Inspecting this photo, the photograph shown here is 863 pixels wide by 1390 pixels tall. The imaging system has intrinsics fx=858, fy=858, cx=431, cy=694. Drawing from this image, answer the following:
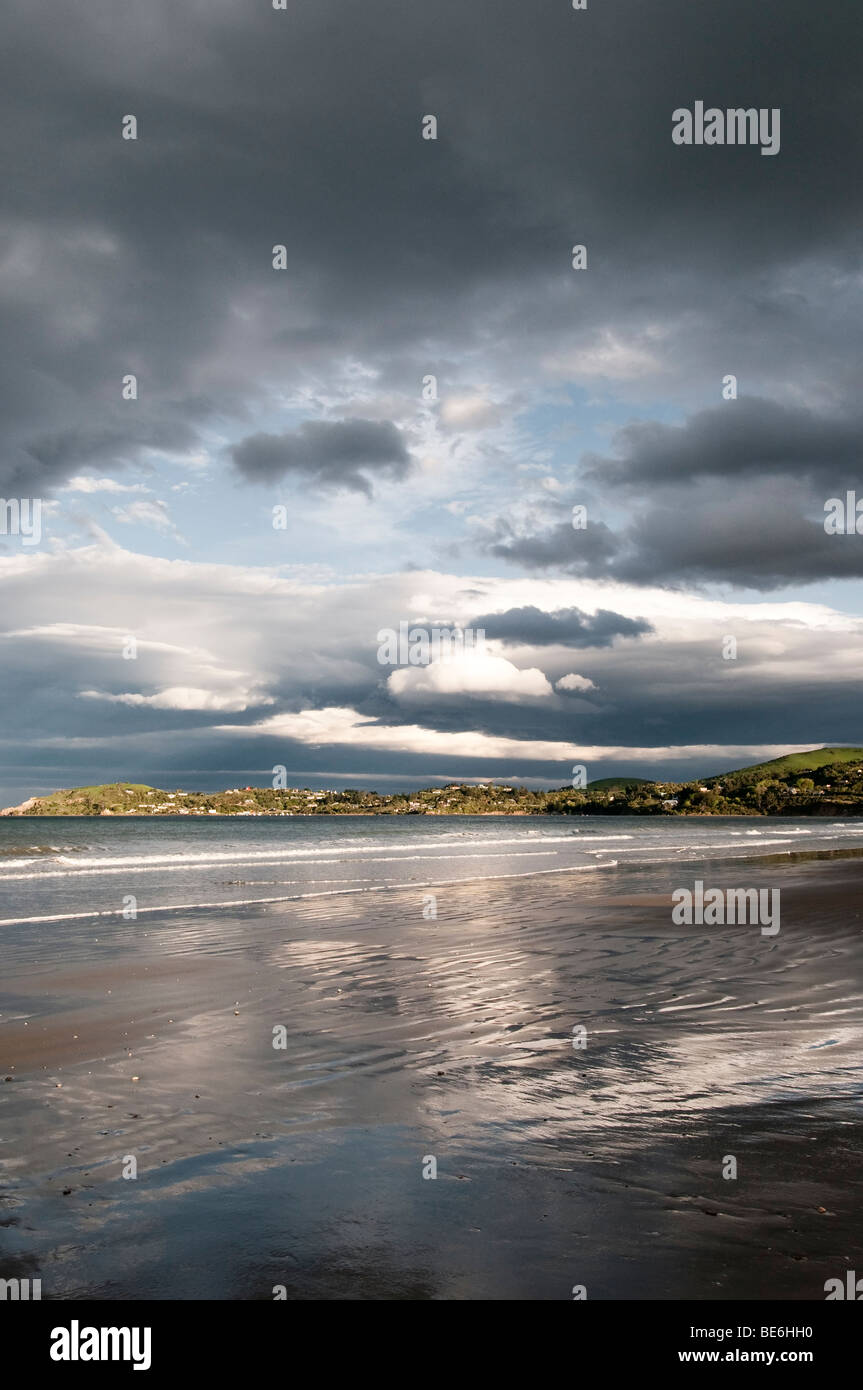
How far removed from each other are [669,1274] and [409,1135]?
3117mm

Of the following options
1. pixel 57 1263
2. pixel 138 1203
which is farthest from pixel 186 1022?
pixel 57 1263

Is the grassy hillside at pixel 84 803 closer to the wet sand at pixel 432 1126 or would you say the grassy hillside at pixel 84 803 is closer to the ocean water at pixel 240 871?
the ocean water at pixel 240 871

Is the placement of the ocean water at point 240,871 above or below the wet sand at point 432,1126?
below

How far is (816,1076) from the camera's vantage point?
31.8 ft

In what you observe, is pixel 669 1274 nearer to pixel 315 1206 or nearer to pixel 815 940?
pixel 315 1206

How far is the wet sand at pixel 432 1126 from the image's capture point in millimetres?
5695

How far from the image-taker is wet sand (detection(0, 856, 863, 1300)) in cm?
570

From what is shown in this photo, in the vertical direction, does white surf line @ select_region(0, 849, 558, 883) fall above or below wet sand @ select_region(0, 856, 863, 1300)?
below

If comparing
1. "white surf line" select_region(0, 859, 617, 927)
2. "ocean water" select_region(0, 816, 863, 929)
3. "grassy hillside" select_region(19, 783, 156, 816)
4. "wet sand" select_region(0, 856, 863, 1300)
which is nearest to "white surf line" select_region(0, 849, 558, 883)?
"ocean water" select_region(0, 816, 863, 929)

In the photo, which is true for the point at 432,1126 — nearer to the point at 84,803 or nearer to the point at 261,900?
the point at 261,900

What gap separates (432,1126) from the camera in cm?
827

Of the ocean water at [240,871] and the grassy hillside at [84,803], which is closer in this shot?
the ocean water at [240,871]

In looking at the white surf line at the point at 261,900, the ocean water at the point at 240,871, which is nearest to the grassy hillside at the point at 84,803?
the ocean water at the point at 240,871

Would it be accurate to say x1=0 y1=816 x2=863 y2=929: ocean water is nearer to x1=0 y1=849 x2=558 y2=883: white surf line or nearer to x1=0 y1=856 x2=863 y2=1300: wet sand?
x1=0 y1=849 x2=558 y2=883: white surf line
